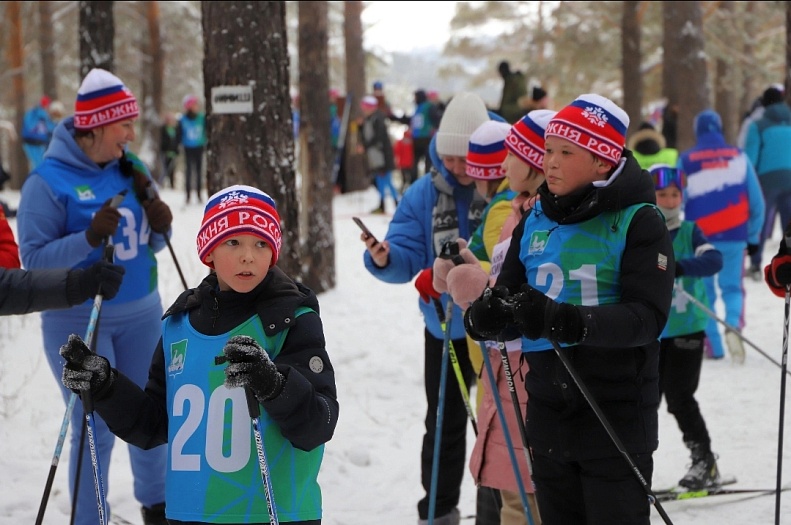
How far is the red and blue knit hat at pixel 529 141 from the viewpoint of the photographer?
12.7 ft

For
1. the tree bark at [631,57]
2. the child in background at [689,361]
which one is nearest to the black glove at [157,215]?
the child in background at [689,361]

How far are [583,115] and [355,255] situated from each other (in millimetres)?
10188

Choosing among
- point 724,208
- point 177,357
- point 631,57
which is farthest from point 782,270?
point 631,57

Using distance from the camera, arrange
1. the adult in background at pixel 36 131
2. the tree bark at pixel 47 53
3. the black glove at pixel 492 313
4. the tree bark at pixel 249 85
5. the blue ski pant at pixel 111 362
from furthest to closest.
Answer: the tree bark at pixel 47 53
the adult in background at pixel 36 131
the tree bark at pixel 249 85
the blue ski pant at pixel 111 362
the black glove at pixel 492 313

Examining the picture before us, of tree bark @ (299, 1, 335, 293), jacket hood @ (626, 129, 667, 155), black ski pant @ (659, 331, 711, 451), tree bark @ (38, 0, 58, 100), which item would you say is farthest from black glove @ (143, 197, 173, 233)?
tree bark @ (38, 0, 58, 100)

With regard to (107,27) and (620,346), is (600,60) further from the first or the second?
(620,346)

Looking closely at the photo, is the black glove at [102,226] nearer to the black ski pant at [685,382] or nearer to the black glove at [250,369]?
the black glove at [250,369]

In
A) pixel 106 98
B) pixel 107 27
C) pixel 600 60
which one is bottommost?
pixel 106 98

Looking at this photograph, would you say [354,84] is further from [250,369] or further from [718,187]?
[250,369]

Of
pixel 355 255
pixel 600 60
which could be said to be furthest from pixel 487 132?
pixel 600 60

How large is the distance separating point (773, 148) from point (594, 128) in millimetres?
9120

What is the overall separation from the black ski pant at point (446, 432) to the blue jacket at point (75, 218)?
1509 mm

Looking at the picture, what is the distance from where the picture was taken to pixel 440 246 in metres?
4.63

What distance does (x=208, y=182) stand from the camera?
570 centimetres
